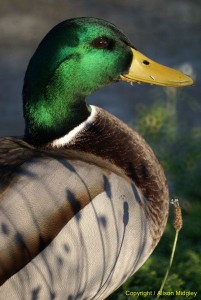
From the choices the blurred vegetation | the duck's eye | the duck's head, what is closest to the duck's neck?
the duck's head

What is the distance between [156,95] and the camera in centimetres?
589

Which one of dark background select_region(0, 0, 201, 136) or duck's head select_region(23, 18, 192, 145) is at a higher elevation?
duck's head select_region(23, 18, 192, 145)

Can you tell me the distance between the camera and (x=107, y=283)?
383 centimetres

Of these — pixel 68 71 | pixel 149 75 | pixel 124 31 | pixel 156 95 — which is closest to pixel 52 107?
pixel 68 71

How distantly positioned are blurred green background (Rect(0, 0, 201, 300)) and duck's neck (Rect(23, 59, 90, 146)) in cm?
85

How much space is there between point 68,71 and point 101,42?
20 centimetres

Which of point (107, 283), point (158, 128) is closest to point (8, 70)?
point (158, 128)

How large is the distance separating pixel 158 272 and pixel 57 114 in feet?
3.25

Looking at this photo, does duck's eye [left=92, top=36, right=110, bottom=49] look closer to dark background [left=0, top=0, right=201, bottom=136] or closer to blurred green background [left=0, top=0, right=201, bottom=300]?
blurred green background [left=0, top=0, right=201, bottom=300]

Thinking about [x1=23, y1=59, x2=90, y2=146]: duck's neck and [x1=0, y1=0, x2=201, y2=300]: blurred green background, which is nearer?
[x1=23, y1=59, x2=90, y2=146]: duck's neck

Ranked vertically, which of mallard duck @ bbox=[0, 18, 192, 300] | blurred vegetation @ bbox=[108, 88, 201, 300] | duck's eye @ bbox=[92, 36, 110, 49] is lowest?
blurred vegetation @ bbox=[108, 88, 201, 300]

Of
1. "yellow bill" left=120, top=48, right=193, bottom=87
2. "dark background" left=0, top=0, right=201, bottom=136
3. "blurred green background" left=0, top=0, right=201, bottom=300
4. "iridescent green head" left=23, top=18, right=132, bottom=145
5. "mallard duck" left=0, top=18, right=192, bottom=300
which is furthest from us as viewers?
"dark background" left=0, top=0, right=201, bottom=136

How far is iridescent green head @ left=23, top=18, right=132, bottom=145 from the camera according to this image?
396cm

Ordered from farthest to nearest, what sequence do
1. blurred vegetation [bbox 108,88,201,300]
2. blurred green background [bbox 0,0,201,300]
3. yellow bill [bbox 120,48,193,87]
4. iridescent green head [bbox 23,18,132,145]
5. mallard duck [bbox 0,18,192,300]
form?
blurred vegetation [bbox 108,88,201,300] < blurred green background [bbox 0,0,201,300] < yellow bill [bbox 120,48,193,87] < iridescent green head [bbox 23,18,132,145] < mallard duck [bbox 0,18,192,300]
